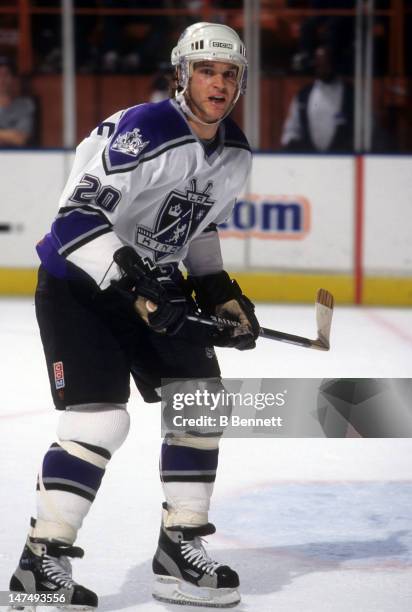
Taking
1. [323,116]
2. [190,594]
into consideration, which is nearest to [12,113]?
[323,116]

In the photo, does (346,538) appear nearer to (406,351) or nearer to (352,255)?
(406,351)

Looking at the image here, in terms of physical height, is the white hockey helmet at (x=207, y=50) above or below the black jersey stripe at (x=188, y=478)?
above

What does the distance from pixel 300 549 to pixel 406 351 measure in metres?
2.35

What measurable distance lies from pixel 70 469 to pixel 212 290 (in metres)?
0.52

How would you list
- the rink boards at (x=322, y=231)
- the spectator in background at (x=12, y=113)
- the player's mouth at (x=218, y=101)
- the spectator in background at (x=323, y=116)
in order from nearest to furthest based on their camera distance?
the player's mouth at (x=218, y=101)
the rink boards at (x=322, y=231)
the spectator in background at (x=323, y=116)
the spectator in background at (x=12, y=113)

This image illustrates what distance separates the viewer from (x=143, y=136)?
2.40 meters

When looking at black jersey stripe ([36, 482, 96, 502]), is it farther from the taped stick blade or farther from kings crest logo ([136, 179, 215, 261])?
the taped stick blade

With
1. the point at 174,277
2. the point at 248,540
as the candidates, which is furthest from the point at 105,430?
the point at 248,540

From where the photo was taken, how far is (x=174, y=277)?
263 centimetres

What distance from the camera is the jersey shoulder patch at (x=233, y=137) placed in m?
2.59

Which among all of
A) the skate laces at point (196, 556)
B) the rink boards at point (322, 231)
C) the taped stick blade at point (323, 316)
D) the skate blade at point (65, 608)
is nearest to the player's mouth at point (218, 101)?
the taped stick blade at point (323, 316)

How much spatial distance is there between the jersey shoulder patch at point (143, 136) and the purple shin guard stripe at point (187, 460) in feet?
1.81

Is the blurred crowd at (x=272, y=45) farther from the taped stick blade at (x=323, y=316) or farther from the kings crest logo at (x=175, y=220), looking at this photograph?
the kings crest logo at (x=175, y=220)

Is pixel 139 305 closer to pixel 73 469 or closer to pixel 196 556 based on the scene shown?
pixel 73 469
